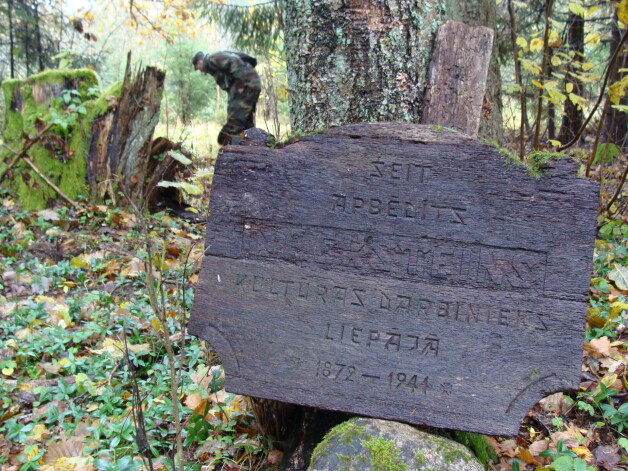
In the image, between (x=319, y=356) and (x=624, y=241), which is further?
(x=624, y=241)

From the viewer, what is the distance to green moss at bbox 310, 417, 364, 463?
1909 millimetres

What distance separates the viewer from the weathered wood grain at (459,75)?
2276mm

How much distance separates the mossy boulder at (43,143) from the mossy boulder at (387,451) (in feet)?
16.5

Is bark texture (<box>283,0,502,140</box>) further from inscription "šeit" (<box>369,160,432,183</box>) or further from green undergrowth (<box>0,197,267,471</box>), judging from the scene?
green undergrowth (<box>0,197,267,471</box>)

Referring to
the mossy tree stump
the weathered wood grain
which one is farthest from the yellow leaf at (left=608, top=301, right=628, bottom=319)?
the mossy tree stump

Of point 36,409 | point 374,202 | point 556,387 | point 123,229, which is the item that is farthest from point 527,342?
point 123,229

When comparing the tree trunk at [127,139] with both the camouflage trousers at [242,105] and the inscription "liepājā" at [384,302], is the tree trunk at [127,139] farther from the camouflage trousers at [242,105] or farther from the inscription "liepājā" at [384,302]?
the inscription "liepājā" at [384,302]

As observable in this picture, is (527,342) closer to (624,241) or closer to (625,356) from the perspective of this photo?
(625,356)

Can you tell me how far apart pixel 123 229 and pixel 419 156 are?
169 inches

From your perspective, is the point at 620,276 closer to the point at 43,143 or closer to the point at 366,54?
the point at 366,54

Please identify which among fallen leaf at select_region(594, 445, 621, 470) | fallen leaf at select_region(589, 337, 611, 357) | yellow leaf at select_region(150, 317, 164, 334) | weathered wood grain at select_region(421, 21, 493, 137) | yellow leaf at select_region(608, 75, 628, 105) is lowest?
fallen leaf at select_region(594, 445, 621, 470)

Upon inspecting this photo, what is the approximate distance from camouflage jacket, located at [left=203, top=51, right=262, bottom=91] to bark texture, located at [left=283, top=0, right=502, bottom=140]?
6953mm

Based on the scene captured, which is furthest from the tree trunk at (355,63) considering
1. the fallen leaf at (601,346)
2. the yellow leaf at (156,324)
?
the fallen leaf at (601,346)

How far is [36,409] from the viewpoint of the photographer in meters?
2.84
